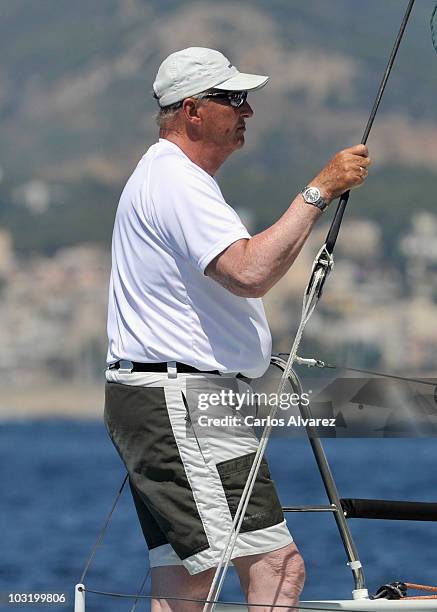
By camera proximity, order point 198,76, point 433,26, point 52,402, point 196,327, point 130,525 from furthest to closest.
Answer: point 52,402 < point 130,525 < point 433,26 < point 198,76 < point 196,327

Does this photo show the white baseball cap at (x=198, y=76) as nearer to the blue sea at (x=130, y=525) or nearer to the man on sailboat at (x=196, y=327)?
the man on sailboat at (x=196, y=327)

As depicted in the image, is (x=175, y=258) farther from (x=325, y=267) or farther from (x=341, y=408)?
(x=341, y=408)

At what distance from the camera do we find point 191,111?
3748 millimetres

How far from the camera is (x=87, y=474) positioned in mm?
50531

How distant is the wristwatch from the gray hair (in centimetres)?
38

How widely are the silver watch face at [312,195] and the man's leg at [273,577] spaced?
0.84m

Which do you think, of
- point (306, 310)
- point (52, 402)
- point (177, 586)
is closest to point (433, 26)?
point (306, 310)

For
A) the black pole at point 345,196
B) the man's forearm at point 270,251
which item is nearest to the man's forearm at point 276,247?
the man's forearm at point 270,251

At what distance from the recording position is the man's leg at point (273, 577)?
3588 mm

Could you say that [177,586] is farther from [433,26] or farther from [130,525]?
[130,525]

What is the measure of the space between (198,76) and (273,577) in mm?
1250

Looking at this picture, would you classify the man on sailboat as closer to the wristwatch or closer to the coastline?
the wristwatch

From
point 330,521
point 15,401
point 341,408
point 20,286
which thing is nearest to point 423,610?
point 341,408

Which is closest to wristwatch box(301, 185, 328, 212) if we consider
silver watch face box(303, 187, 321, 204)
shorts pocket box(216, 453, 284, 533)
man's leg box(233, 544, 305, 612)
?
silver watch face box(303, 187, 321, 204)
